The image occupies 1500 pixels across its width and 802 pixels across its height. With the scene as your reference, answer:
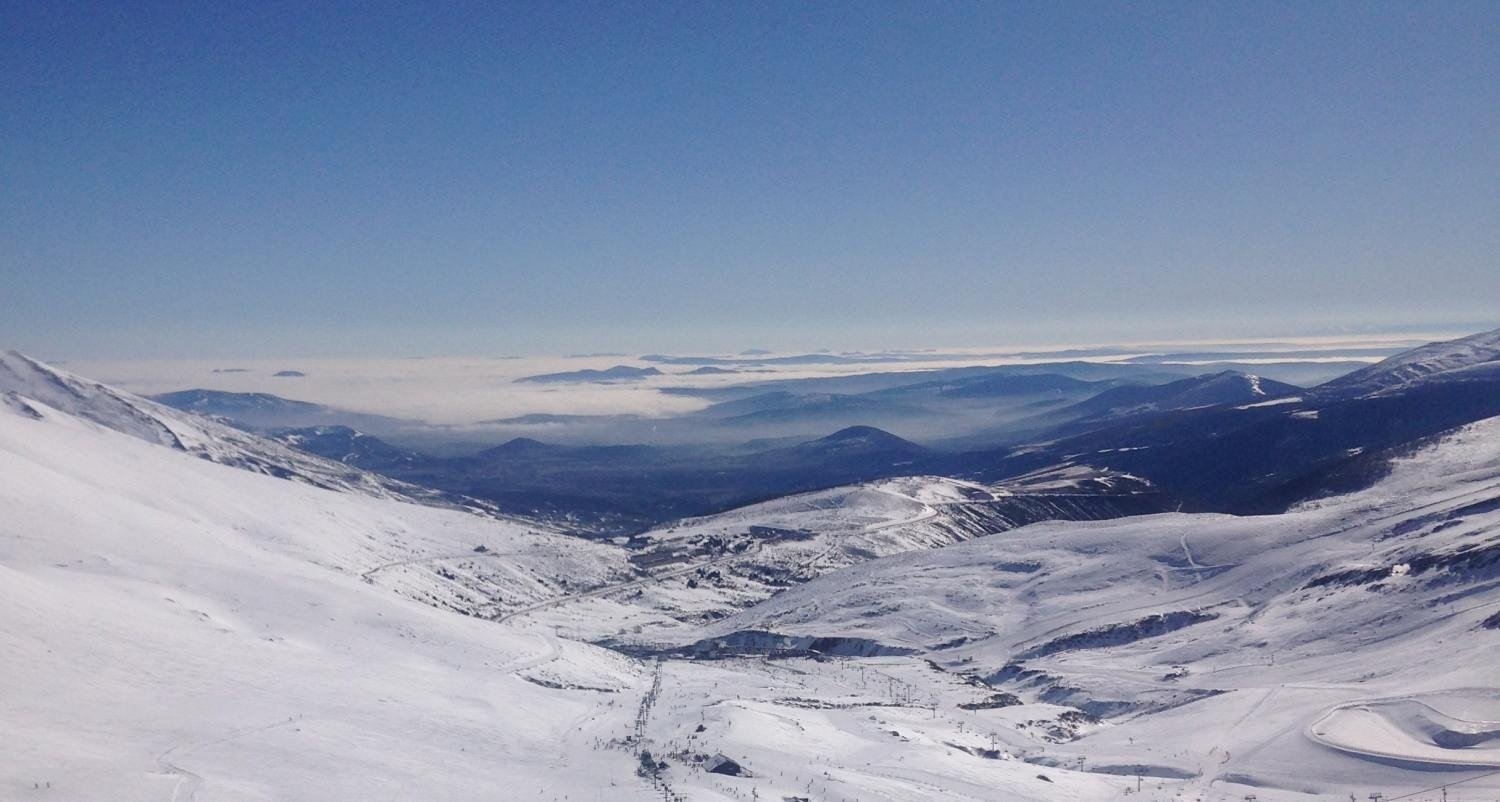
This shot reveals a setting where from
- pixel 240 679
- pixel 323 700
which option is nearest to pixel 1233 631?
pixel 323 700

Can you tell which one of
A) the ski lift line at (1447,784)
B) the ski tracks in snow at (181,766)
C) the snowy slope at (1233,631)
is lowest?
the snowy slope at (1233,631)

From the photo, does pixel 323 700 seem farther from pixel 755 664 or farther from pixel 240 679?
pixel 755 664

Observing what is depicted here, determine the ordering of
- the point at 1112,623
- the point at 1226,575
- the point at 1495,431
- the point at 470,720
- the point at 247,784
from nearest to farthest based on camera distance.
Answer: the point at 247,784 → the point at 470,720 → the point at 1112,623 → the point at 1226,575 → the point at 1495,431

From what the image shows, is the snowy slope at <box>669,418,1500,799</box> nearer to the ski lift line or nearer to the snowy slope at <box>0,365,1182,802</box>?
the ski lift line

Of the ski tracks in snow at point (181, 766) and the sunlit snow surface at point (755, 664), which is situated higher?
the ski tracks in snow at point (181, 766)

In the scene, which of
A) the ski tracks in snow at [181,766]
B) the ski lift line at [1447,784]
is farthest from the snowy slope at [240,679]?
the ski lift line at [1447,784]

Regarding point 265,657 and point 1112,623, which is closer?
point 265,657

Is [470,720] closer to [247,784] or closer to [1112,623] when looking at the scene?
[247,784]

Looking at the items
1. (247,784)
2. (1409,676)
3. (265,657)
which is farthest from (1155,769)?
(265,657)

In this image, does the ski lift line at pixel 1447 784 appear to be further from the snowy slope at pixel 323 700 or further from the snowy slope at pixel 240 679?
the snowy slope at pixel 240 679
